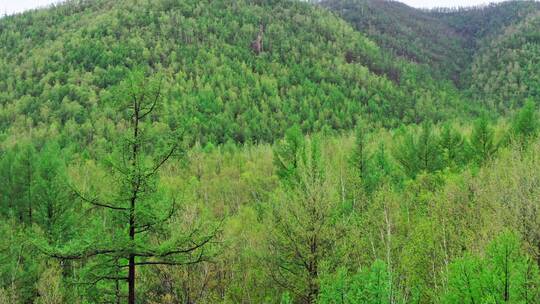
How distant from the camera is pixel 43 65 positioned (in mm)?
124312

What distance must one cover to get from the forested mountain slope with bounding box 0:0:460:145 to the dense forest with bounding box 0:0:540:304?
69 centimetres

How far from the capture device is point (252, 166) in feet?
235

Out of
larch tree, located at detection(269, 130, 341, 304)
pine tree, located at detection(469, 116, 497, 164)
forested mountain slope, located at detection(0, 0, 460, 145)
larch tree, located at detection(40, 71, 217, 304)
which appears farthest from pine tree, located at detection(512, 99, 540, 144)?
forested mountain slope, located at detection(0, 0, 460, 145)

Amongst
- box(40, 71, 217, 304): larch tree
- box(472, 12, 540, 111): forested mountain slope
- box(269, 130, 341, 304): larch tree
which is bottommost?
box(269, 130, 341, 304): larch tree

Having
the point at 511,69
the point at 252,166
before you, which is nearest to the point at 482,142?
the point at 252,166

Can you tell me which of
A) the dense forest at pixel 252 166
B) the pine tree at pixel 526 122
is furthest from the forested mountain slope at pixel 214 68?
the pine tree at pixel 526 122

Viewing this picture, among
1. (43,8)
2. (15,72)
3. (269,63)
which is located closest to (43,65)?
(15,72)

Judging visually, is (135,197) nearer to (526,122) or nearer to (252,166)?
(526,122)

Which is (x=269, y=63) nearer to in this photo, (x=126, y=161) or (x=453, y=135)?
(x=453, y=135)

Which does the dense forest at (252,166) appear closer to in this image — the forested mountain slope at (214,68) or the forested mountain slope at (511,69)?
the forested mountain slope at (214,68)

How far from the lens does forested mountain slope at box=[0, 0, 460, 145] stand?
114 metres

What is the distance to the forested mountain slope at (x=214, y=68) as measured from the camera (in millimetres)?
114125

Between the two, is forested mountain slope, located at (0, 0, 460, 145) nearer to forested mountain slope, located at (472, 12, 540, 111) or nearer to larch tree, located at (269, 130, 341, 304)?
forested mountain slope, located at (472, 12, 540, 111)

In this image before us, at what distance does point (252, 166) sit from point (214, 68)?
241 ft
